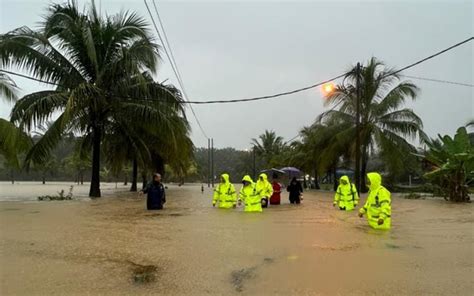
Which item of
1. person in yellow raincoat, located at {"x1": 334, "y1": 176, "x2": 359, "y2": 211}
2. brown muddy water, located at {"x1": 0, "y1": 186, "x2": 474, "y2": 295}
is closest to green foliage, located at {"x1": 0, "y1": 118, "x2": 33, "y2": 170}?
brown muddy water, located at {"x1": 0, "y1": 186, "x2": 474, "y2": 295}

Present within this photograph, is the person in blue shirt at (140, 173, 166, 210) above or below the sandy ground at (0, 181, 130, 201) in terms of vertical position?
above

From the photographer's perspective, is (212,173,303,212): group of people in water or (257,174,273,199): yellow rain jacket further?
(257,174,273,199): yellow rain jacket

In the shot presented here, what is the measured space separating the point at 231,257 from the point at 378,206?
5.00m

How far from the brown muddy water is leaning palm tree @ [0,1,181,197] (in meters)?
8.24

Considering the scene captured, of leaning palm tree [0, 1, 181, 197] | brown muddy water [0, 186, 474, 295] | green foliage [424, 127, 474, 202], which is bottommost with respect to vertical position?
brown muddy water [0, 186, 474, 295]

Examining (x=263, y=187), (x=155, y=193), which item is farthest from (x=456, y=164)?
(x=155, y=193)

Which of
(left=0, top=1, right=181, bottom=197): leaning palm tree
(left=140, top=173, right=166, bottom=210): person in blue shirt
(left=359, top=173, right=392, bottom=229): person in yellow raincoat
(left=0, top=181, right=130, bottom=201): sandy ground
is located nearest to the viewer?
(left=359, top=173, right=392, bottom=229): person in yellow raincoat

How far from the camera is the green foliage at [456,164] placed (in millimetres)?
21516

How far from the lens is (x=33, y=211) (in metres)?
15.5

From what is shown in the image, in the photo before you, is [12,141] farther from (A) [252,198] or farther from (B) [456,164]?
(B) [456,164]

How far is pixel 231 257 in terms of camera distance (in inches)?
301

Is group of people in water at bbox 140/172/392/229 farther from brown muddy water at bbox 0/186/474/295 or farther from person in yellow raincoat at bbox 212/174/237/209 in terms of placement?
brown muddy water at bbox 0/186/474/295

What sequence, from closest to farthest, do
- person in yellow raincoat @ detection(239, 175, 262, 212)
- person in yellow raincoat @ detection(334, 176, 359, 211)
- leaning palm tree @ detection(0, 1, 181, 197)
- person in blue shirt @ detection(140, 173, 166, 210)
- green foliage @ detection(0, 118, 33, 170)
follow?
person in yellow raincoat @ detection(239, 175, 262, 212), person in blue shirt @ detection(140, 173, 166, 210), person in yellow raincoat @ detection(334, 176, 359, 211), green foliage @ detection(0, 118, 33, 170), leaning palm tree @ detection(0, 1, 181, 197)

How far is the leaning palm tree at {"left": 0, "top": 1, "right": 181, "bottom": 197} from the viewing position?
1984cm
